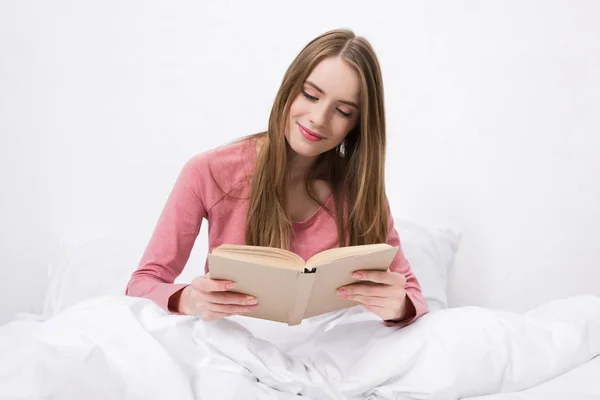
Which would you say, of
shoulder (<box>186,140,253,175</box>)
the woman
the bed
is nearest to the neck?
the woman

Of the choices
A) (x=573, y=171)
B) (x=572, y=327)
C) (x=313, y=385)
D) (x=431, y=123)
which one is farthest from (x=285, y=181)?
(x=573, y=171)

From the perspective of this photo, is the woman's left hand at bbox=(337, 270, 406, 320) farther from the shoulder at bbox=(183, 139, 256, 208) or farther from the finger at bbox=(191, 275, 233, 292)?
the shoulder at bbox=(183, 139, 256, 208)

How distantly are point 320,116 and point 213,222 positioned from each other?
378 mm

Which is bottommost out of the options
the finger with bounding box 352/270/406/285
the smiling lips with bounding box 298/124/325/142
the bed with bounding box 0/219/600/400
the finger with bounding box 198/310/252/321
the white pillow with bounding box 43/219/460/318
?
the white pillow with bounding box 43/219/460/318

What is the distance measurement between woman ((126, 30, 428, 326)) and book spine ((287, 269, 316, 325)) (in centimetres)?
15

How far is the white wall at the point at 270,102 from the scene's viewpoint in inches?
83.4

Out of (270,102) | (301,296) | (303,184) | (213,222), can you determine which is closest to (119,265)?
(213,222)

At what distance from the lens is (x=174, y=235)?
4.76 feet

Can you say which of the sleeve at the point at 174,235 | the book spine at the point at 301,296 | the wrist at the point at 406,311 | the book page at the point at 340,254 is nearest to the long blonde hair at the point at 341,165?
the sleeve at the point at 174,235

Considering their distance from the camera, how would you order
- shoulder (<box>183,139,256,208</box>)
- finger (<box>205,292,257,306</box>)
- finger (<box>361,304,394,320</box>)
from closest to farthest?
finger (<box>205,292,257,306</box>)
finger (<box>361,304,394,320</box>)
shoulder (<box>183,139,256,208</box>)

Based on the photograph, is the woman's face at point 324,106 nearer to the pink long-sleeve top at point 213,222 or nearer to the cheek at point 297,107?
the cheek at point 297,107

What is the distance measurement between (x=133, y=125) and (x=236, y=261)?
1.34 meters

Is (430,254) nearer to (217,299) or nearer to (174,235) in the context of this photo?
(174,235)

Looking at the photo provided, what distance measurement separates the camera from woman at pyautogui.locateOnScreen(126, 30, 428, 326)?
140 centimetres
